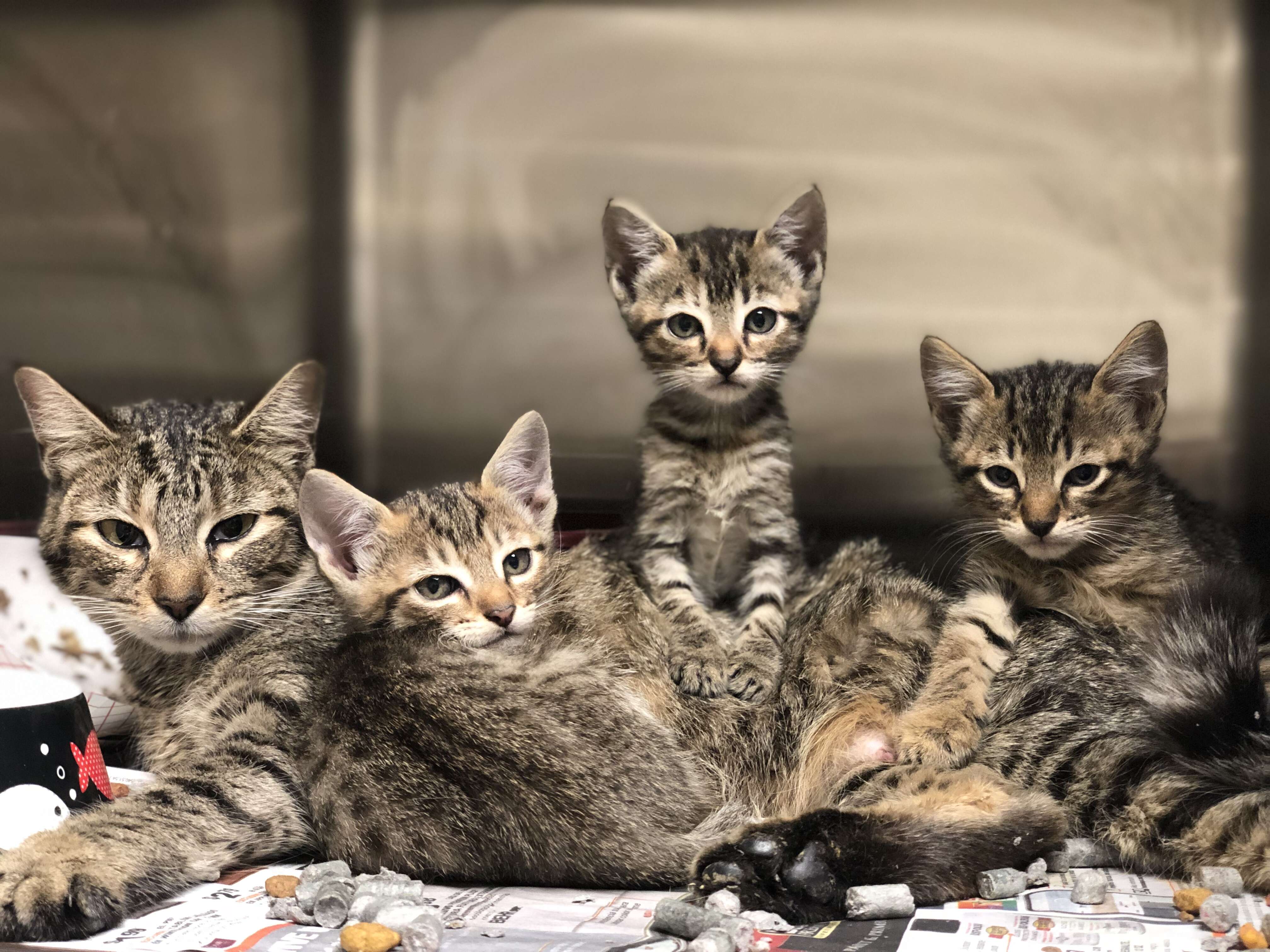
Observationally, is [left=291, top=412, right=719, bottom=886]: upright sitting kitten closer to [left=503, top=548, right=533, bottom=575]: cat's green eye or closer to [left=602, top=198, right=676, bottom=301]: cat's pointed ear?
[left=503, top=548, right=533, bottom=575]: cat's green eye

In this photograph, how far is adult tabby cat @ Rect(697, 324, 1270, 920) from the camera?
153cm

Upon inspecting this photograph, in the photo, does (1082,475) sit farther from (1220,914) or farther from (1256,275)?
(1256,275)

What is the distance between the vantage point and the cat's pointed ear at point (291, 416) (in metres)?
1.99

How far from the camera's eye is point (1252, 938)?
1.31 m

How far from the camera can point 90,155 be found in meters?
3.21

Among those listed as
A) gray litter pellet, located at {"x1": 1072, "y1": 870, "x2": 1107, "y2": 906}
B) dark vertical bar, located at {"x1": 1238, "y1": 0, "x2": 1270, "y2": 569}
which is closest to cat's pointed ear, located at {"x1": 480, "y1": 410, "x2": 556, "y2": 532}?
gray litter pellet, located at {"x1": 1072, "y1": 870, "x2": 1107, "y2": 906}

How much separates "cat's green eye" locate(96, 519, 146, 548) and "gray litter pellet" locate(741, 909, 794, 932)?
3.83 feet

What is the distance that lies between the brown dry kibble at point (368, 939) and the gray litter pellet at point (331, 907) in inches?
4.2

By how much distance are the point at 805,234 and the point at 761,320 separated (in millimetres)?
214

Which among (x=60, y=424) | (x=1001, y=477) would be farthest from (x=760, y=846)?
(x=60, y=424)

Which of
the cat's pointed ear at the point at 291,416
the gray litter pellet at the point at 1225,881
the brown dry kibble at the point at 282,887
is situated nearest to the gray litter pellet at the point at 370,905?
the brown dry kibble at the point at 282,887

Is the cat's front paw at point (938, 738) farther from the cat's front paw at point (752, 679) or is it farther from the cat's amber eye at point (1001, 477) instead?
the cat's amber eye at point (1001, 477)

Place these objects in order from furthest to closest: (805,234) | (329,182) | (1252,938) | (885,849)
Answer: (329,182)
(805,234)
(885,849)
(1252,938)

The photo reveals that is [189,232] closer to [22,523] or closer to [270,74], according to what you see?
[270,74]
